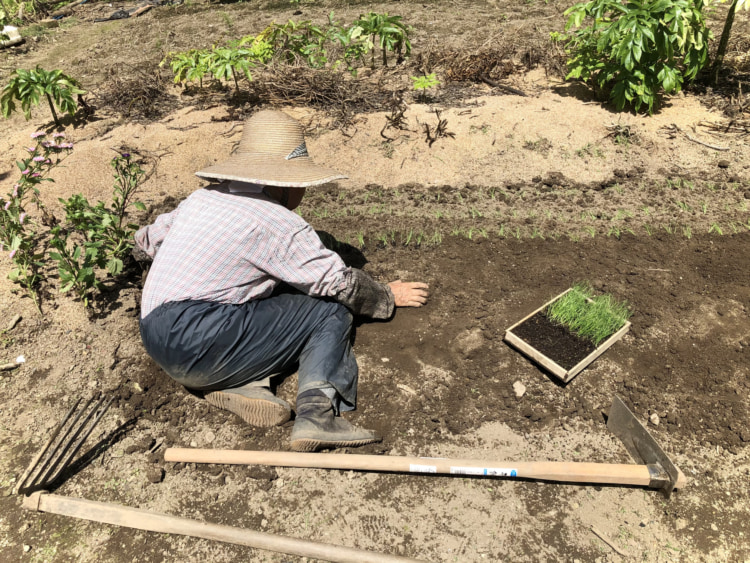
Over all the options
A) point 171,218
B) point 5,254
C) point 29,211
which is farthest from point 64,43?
point 171,218

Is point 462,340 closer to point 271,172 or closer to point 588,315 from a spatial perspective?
point 588,315

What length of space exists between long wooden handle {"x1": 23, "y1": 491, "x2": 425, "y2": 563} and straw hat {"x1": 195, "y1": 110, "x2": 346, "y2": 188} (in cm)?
155

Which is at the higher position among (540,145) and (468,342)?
(540,145)

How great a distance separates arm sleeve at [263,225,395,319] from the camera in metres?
2.45

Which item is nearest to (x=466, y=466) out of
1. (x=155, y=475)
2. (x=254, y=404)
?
(x=254, y=404)

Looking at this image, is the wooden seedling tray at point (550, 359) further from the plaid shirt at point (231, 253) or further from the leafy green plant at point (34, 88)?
the leafy green plant at point (34, 88)

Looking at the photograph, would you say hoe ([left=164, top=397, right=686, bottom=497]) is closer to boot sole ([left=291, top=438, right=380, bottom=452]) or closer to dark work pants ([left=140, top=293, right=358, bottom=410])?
boot sole ([left=291, top=438, right=380, bottom=452])

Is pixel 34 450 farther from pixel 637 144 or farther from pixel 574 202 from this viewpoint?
pixel 637 144

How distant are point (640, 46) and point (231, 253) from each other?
3735 millimetres

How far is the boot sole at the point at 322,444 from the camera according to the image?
7.55 feet

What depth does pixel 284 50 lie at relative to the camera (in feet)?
18.4

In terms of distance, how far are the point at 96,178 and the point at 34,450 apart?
2645 mm

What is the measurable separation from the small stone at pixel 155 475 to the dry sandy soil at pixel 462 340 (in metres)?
0.01

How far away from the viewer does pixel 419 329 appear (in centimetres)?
306
